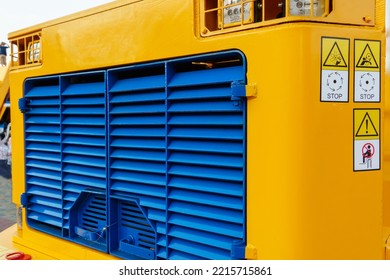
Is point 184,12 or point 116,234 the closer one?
point 184,12

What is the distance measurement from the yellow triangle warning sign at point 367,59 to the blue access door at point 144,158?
1.71ft

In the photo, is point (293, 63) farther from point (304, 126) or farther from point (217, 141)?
point (217, 141)

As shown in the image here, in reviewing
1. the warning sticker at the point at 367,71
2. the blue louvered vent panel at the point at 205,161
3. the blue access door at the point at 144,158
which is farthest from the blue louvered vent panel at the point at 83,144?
the warning sticker at the point at 367,71

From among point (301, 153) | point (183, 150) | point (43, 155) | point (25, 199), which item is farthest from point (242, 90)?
point (25, 199)

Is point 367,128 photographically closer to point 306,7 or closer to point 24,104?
point 306,7

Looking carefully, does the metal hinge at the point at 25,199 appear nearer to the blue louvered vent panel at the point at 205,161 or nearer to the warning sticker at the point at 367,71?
the blue louvered vent panel at the point at 205,161

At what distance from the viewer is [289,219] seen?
6.48 feet

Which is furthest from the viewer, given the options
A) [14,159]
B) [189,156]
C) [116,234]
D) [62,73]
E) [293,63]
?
[14,159]

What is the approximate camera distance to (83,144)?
2.96 m

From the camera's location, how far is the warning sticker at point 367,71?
81.0 inches

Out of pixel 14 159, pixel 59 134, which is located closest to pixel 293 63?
pixel 59 134

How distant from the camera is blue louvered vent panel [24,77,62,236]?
3.21 metres

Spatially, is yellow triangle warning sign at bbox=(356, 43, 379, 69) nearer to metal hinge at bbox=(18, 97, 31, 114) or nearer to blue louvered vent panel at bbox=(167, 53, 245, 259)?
blue louvered vent panel at bbox=(167, 53, 245, 259)

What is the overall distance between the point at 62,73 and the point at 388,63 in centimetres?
196
